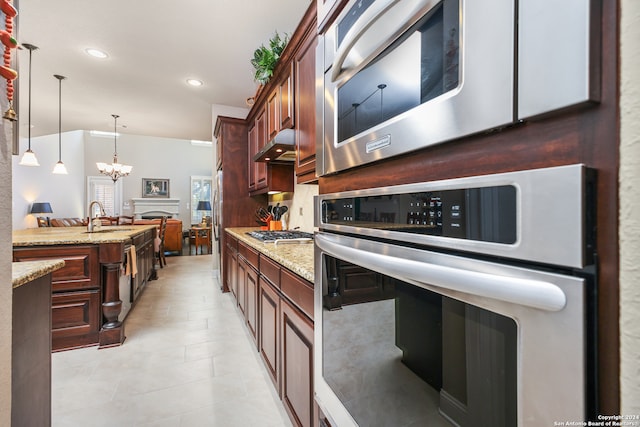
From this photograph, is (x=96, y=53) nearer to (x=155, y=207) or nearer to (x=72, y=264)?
(x=72, y=264)

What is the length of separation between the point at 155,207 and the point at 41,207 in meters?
2.48

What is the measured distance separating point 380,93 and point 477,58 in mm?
262

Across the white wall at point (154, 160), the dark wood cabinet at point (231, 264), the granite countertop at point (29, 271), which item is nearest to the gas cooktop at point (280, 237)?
the dark wood cabinet at point (231, 264)

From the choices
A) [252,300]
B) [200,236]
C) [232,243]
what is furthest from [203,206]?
[252,300]

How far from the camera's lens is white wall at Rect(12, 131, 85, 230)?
21.8 ft

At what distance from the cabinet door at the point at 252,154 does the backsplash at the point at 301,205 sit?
47 cm

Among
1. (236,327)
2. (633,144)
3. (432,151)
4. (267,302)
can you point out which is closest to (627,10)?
(633,144)

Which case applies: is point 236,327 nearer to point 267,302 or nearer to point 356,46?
point 267,302

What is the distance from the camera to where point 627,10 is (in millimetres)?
286

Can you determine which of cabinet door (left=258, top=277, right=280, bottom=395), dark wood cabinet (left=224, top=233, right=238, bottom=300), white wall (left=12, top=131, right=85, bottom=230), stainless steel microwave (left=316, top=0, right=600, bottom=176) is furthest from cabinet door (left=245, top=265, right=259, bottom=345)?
white wall (left=12, top=131, right=85, bottom=230)

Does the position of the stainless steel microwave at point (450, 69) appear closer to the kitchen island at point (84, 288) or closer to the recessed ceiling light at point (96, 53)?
the kitchen island at point (84, 288)

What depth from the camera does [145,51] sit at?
3.22 metres

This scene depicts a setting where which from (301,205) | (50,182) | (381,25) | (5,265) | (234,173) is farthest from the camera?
(50,182)

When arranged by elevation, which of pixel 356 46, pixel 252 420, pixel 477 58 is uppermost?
pixel 356 46
